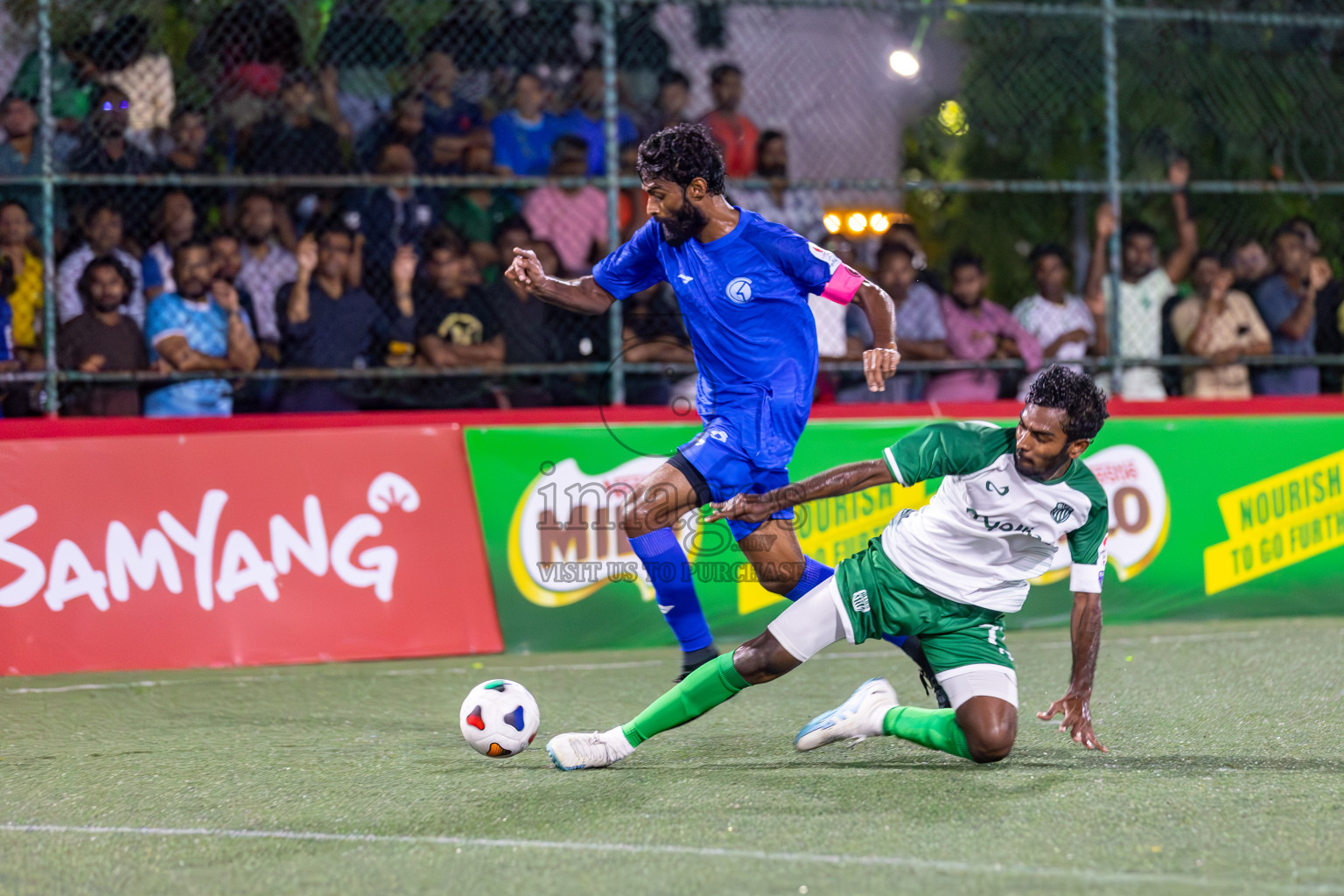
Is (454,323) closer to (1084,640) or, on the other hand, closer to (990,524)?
(990,524)

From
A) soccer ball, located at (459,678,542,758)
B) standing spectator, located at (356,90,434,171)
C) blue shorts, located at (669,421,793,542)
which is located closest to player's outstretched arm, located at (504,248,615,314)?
blue shorts, located at (669,421,793,542)

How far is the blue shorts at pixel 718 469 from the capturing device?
211 inches

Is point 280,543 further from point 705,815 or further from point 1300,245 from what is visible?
point 1300,245

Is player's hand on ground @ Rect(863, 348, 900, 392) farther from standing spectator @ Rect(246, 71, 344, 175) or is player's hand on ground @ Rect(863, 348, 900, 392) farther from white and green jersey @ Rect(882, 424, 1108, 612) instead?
standing spectator @ Rect(246, 71, 344, 175)

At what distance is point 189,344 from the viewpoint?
8.27 m

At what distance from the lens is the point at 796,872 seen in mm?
3375

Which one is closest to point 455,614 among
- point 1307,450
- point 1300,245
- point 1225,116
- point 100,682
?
point 100,682

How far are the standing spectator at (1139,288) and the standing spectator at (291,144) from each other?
5.05 m

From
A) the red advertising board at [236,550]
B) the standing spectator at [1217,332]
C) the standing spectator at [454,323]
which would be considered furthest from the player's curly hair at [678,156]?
the standing spectator at [1217,332]

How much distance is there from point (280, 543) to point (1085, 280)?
5865mm

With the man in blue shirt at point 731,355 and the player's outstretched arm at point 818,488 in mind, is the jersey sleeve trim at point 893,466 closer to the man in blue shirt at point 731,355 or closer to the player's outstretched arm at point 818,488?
the player's outstretched arm at point 818,488

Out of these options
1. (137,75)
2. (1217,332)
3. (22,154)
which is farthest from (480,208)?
(1217,332)

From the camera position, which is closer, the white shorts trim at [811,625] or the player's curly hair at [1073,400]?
the player's curly hair at [1073,400]

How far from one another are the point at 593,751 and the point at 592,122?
577 centimetres
